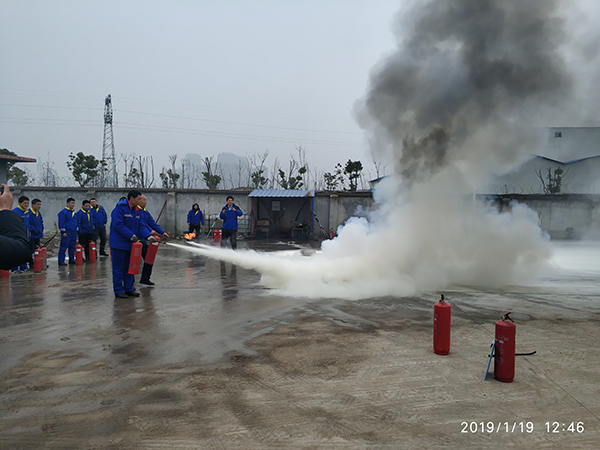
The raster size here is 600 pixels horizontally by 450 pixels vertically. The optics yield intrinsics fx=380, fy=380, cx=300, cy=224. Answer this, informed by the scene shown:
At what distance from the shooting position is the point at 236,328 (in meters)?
5.36

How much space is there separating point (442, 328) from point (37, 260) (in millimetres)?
10101

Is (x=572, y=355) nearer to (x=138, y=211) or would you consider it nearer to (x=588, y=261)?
(x=138, y=211)

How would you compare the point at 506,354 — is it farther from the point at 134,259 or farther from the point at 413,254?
the point at 134,259

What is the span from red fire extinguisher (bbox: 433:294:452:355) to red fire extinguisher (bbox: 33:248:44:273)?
10008 millimetres

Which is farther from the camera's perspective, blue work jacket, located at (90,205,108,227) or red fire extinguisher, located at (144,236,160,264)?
blue work jacket, located at (90,205,108,227)

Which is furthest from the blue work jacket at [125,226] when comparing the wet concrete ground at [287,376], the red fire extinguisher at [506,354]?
the red fire extinguisher at [506,354]

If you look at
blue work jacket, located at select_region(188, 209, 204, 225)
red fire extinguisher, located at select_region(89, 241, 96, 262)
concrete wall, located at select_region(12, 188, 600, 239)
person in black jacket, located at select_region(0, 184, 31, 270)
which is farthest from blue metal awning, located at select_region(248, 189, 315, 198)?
person in black jacket, located at select_region(0, 184, 31, 270)

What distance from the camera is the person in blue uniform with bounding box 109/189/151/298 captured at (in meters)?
7.11

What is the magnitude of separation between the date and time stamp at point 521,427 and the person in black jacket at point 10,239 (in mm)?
3462

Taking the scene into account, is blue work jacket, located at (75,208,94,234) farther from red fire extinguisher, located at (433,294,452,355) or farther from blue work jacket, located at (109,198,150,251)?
red fire extinguisher, located at (433,294,452,355)

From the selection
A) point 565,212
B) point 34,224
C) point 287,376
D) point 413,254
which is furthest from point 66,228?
point 565,212

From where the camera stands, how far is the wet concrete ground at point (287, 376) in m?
2.85

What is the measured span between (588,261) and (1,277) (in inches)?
680

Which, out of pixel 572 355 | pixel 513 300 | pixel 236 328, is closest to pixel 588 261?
pixel 513 300
